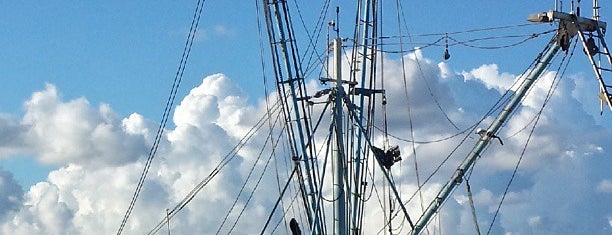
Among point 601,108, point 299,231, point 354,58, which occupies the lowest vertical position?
point 299,231

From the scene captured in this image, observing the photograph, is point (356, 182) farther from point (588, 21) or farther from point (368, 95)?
point (588, 21)

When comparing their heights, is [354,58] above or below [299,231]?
above

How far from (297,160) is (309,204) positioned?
1.80 metres

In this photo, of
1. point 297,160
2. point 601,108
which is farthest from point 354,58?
point 601,108

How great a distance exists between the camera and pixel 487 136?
204ft

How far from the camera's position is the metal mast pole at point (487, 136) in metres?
60.8

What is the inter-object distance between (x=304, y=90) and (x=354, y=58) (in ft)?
12.4

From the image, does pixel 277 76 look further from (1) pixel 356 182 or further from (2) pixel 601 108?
(2) pixel 601 108

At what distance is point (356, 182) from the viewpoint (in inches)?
2425

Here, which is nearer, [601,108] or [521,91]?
[601,108]

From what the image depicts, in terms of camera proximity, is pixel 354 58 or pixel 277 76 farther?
pixel 354 58

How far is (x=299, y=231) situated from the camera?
57.5 meters

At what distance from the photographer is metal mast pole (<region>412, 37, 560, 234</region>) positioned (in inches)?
2393

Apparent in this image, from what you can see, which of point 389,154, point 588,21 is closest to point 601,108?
point 588,21
